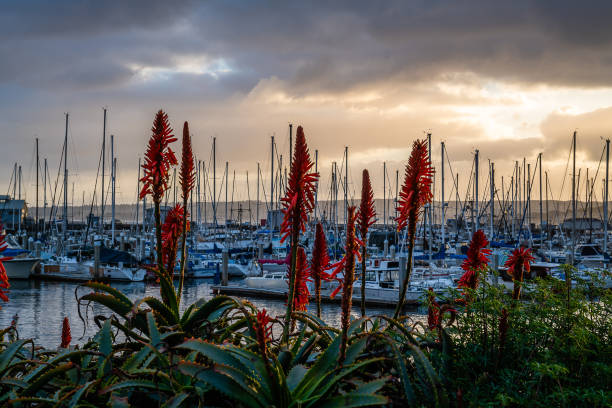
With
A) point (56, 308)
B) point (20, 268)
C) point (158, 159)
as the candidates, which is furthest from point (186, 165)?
point (20, 268)

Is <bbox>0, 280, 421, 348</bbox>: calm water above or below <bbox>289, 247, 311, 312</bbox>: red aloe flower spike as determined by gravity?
below

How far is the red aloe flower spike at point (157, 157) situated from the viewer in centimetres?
557

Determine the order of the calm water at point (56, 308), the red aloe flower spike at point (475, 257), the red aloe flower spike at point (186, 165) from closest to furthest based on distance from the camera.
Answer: the red aloe flower spike at point (186, 165)
the red aloe flower spike at point (475, 257)
the calm water at point (56, 308)

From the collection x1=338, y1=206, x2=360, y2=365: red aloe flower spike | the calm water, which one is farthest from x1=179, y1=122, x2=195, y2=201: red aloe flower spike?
the calm water

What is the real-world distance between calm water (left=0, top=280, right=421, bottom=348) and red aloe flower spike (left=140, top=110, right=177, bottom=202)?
2158 centimetres

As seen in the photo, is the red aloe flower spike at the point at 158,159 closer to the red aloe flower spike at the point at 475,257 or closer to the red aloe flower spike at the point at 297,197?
the red aloe flower spike at the point at 297,197

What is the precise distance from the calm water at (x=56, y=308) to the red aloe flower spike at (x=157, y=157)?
70.8 feet

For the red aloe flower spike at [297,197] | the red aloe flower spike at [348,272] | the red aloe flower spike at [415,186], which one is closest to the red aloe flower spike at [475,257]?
the red aloe flower spike at [415,186]

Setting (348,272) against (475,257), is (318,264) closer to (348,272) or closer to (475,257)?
(475,257)

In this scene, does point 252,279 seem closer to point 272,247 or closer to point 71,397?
point 272,247

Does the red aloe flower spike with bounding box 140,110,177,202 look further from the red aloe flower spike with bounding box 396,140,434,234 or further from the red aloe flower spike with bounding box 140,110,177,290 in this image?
the red aloe flower spike with bounding box 396,140,434,234

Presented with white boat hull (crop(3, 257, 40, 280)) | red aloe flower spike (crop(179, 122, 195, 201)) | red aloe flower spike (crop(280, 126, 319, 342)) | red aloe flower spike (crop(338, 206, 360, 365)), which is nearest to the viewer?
red aloe flower spike (crop(338, 206, 360, 365))

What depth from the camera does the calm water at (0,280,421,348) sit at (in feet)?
103

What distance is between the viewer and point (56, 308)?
1576 inches
